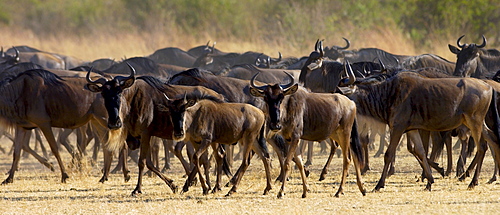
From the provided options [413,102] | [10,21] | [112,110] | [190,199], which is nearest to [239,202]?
[190,199]

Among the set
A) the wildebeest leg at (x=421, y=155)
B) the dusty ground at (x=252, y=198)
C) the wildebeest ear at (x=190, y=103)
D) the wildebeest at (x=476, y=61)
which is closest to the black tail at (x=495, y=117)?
the dusty ground at (x=252, y=198)

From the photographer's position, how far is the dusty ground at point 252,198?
806cm

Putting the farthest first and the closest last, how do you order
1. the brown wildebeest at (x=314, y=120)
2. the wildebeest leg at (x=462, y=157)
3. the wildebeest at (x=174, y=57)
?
the wildebeest at (x=174, y=57), the wildebeest leg at (x=462, y=157), the brown wildebeest at (x=314, y=120)

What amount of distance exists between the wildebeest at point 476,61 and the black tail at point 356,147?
17.9ft

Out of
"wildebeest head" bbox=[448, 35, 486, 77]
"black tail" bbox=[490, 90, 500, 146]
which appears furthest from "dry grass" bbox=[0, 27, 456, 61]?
"black tail" bbox=[490, 90, 500, 146]

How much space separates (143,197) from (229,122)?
1.25m

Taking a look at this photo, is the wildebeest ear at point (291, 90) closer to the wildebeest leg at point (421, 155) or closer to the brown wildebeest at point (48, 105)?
the wildebeest leg at point (421, 155)

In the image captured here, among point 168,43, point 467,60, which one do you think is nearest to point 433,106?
point 467,60

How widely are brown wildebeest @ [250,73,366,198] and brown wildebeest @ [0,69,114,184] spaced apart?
3.15 m

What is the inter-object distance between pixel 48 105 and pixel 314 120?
13.2 feet

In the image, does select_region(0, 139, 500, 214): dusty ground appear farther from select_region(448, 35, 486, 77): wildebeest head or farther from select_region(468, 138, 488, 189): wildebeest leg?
select_region(448, 35, 486, 77): wildebeest head

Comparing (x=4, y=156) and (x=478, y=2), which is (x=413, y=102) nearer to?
(x=4, y=156)

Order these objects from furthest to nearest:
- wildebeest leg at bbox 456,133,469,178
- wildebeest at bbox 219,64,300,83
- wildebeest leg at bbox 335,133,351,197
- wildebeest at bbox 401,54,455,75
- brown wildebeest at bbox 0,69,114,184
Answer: wildebeest at bbox 401,54,455,75
wildebeest at bbox 219,64,300,83
brown wildebeest at bbox 0,69,114,184
wildebeest leg at bbox 456,133,469,178
wildebeest leg at bbox 335,133,351,197

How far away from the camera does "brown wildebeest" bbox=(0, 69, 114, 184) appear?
11.3 meters
